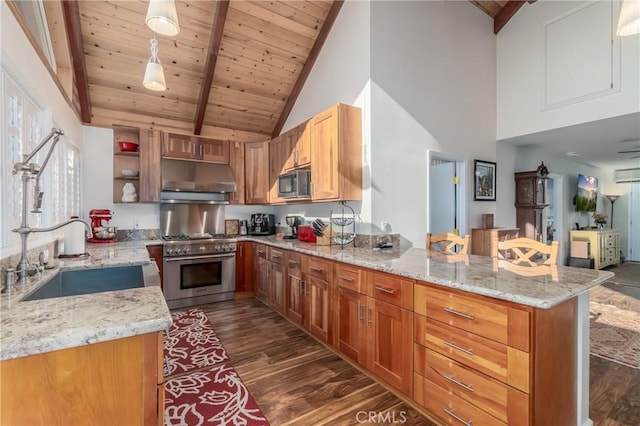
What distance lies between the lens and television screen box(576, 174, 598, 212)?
660cm

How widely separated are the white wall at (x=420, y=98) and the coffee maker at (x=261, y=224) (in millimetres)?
2473

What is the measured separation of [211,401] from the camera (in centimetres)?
208

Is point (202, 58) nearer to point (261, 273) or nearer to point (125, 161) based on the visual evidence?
point (125, 161)

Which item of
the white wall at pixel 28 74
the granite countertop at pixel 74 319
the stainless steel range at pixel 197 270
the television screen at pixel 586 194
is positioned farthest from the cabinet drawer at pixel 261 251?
the television screen at pixel 586 194

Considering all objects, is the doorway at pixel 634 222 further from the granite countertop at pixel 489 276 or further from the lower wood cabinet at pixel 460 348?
the lower wood cabinet at pixel 460 348

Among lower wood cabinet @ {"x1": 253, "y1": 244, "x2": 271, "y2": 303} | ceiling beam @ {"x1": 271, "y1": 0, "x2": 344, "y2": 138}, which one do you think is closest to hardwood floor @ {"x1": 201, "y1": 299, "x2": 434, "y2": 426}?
lower wood cabinet @ {"x1": 253, "y1": 244, "x2": 271, "y2": 303}

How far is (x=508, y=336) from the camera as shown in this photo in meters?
1.46

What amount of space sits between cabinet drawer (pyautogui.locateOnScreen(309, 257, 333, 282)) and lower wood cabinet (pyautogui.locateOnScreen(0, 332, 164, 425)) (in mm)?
1826

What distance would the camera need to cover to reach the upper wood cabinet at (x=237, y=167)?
15.8 ft

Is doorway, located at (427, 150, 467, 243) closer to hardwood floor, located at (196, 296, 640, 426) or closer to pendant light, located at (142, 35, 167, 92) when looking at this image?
hardwood floor, located at (196, 296, 640, 426)

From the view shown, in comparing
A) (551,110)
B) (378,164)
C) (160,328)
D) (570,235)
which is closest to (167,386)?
(160,328)

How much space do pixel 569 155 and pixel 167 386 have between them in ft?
24.7

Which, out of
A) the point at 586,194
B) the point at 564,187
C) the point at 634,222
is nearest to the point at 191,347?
the point at 564,187

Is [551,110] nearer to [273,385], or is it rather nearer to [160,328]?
[273,385]
